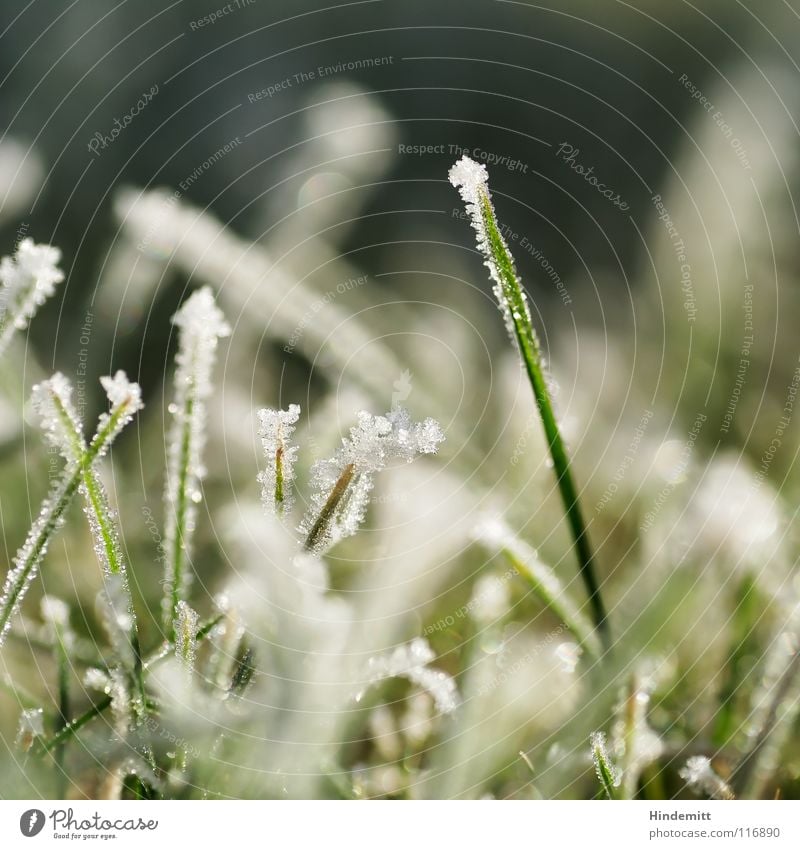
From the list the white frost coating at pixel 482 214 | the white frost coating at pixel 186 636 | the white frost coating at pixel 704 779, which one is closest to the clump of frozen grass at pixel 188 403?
the white frost coating at pixel 186 636

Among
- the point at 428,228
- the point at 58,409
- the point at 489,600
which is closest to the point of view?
the point at 58,409

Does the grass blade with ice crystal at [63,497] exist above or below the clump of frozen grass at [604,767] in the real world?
above

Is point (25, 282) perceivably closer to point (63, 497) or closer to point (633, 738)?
point (63, 497)

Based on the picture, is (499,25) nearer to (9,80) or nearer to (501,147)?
(501,147)

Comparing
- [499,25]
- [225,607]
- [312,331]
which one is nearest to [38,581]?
[225,607]

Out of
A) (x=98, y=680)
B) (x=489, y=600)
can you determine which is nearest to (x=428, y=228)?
(x=489, y=600)

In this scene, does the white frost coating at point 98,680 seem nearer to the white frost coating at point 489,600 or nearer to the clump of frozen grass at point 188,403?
the clump of frozen grass at point 188,403
